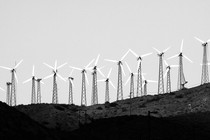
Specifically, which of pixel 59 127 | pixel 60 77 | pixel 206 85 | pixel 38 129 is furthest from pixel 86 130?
pixel 206 85

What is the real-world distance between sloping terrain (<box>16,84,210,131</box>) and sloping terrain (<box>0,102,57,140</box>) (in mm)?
40851

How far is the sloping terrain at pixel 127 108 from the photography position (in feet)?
438

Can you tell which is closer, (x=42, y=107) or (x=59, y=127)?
(x=59, y=127)

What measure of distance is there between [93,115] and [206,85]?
45784mm

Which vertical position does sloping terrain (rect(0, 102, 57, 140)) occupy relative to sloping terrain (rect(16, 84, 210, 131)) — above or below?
below

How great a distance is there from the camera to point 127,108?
16575cm

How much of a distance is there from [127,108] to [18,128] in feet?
306

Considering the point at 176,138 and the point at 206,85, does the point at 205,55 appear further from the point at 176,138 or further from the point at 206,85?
the point at 176,138

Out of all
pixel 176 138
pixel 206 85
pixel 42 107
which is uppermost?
pixel 206 85

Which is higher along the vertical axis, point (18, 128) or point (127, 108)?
point (127, 108)

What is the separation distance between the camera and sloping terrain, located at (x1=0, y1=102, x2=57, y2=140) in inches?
2773

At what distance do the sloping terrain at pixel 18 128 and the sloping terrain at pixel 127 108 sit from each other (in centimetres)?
4085

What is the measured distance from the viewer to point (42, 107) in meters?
144

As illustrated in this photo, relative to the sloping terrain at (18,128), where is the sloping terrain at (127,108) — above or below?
above
